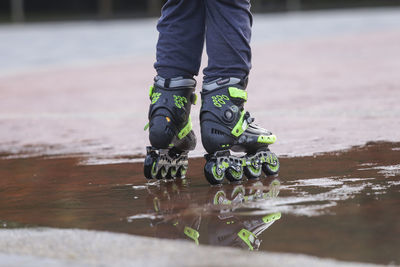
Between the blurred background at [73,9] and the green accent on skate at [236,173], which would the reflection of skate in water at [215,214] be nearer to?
the green accent on skate at [236,173]

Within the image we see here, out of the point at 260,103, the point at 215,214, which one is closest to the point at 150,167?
the point at 215,214

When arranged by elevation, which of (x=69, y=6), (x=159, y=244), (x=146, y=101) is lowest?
(x=69, y=6)

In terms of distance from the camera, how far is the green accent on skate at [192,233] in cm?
177

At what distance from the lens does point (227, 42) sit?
2.51 m

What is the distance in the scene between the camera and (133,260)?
1.60m

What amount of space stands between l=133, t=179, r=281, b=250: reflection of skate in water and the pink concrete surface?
0.69 meters

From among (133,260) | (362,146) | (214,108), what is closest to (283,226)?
(133,260)

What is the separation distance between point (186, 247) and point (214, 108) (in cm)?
88

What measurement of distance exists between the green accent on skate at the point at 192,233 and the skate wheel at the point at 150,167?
0.65 metres

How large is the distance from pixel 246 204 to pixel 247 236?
1.11 feet

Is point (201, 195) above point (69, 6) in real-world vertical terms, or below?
above

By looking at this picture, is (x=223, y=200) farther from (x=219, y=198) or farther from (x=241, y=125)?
(x=241, y=125)

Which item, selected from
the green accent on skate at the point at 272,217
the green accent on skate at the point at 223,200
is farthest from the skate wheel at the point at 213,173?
the green accent on skate at the point at 272,217

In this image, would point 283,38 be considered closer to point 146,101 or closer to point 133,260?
point 146,101
